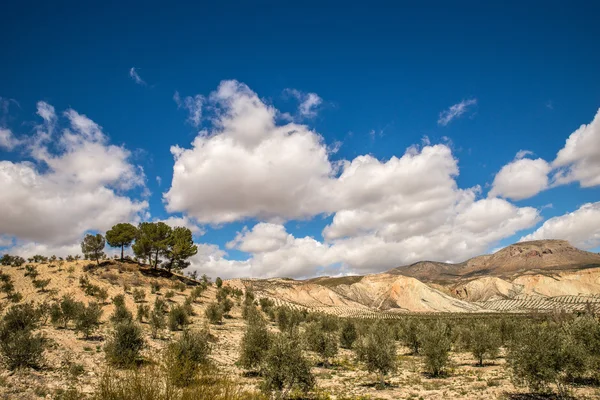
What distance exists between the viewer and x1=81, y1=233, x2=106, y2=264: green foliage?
71875mm

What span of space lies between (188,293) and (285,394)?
51.9 m

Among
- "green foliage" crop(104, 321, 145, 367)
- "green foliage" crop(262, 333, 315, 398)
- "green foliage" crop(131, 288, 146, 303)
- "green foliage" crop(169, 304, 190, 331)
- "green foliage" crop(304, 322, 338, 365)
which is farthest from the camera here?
"green foliage" crop(131, 288, 146, 303)

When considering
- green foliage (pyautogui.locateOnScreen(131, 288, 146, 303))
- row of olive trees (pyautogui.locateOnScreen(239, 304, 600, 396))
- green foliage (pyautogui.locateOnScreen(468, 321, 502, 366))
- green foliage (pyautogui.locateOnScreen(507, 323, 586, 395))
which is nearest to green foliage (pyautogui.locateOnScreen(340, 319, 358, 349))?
row of olive trees (pyautogui.locateOnScreen(239, 304, 600, 396))

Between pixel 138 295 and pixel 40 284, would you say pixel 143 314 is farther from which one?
pixel 40 284

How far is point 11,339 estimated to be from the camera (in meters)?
22.8

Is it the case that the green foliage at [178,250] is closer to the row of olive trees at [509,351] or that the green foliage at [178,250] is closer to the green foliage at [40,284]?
the green foliage at [40,284]

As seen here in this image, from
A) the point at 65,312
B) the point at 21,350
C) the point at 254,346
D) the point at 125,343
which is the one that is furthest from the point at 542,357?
the point at 65,312

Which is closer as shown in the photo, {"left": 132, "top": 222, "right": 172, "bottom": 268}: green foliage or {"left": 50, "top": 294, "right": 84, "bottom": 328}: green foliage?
{"left": 50, "top": 294, "right": 84, "bottom": 328}: green foliage

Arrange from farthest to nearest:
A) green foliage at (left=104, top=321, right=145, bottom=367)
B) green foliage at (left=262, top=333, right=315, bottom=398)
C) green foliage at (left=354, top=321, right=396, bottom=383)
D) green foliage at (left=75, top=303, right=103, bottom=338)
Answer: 1. green foliage at (left=75, top=303, right=103, bottom=338)
2. green foliage at (left=354, top=321, right=396, bottom=383)
3. green foliage at (left=104, top=321, right=145, bottom=367)
4. green foliage at (left=262, top=333, right=315, bottom=398)

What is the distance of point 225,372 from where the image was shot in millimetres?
22594

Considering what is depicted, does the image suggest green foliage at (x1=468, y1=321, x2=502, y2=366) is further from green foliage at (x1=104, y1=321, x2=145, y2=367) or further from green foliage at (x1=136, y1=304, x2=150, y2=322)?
green foliage at (x1=136, y1=304, x2=150, y2=322)

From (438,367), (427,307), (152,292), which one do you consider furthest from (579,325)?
(427,307)

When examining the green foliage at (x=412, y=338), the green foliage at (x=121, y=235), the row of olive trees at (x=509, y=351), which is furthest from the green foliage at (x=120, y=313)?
the green foliage at (x=412, y=338)

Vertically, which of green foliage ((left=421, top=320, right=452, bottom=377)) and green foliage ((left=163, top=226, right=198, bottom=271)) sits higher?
green foliage ((left=163, top=226, right=198, bottom=271))
